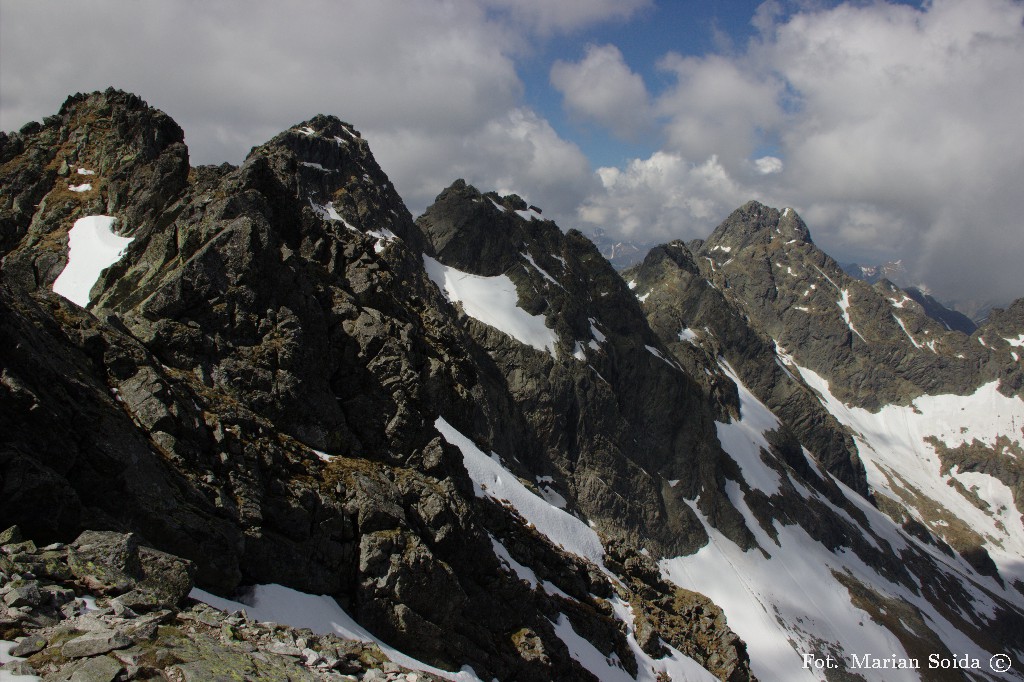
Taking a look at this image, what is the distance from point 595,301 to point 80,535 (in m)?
108

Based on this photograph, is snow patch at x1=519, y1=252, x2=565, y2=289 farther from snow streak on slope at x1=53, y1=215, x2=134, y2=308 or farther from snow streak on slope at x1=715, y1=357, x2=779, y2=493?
snow streak on slope at x1=53, y1=215, x2=134, y2=308

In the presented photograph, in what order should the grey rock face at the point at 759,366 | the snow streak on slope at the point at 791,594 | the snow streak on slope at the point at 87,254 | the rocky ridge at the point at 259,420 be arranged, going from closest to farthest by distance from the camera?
the rocky ridge at the point at 259,420 → the snow streak on slope at the point at 87,254 → the snow streak on slope at the point at 791,594 → the grey rock face at the point at 759,366

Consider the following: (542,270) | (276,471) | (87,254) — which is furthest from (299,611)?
(542,270)

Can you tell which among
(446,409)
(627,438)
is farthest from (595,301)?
(446,409)

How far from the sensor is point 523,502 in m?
39.5

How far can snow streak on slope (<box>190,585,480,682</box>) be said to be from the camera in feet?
45.7

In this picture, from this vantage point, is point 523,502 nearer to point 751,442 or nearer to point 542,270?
point 542,270

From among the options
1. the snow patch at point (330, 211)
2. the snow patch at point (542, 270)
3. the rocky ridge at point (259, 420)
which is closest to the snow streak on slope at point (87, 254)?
the rocky ridge at point (259, 420)

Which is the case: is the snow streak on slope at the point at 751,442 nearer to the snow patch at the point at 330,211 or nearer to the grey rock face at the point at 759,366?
the grey rock face at the point at 759,366

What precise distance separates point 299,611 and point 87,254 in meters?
28.2

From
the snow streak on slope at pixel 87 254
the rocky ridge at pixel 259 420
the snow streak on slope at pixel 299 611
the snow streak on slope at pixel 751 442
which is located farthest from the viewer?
the snow streak on slope at pixel 751 442

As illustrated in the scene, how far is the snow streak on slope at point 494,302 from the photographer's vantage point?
90.5 m

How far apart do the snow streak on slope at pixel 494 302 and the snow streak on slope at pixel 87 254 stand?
5708cm

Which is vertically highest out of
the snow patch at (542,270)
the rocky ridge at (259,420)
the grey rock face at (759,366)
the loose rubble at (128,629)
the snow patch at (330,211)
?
the grey rock face at (759,366)
